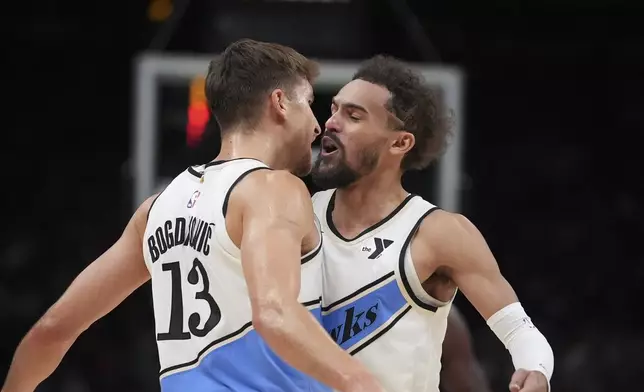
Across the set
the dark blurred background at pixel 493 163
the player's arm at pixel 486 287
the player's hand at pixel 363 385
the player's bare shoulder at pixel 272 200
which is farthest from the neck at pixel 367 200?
the dark blurred background at pixel 493 163

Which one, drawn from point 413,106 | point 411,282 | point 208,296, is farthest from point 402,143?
point 208,296

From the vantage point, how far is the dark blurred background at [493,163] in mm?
8312

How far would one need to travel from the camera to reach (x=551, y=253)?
8.72 metres

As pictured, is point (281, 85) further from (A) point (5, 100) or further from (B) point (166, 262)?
(A) point (5, 100)

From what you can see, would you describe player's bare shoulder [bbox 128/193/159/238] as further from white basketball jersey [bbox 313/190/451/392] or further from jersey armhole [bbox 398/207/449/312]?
jersey armhole [bbox 398/207/449/312]

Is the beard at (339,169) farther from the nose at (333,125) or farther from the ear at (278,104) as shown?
the ear at (278,104)

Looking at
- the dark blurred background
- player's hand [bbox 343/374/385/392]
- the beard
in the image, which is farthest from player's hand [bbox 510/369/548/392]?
the dark blurred background

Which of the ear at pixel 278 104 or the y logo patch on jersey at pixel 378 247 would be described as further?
the y logo patch on jersey at pixel 378 247

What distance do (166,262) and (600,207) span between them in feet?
20.1

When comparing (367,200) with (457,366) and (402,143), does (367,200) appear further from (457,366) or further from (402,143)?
(457,366)

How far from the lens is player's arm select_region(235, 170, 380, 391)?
8.93 feet

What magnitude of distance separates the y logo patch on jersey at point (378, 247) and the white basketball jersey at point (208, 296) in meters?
0.26

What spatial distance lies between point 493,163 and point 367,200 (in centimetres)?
533

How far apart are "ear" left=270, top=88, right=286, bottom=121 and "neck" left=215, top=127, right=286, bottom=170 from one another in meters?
0.06
